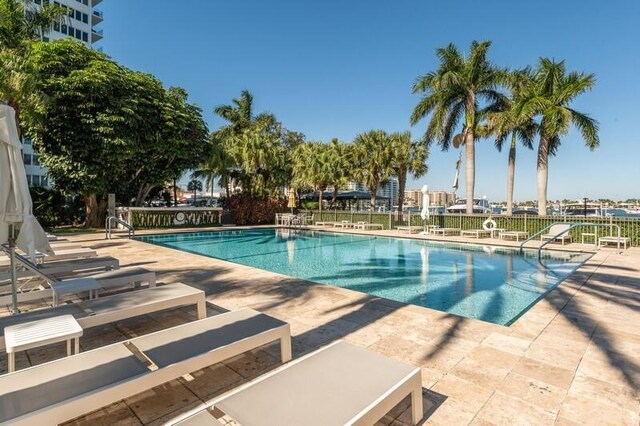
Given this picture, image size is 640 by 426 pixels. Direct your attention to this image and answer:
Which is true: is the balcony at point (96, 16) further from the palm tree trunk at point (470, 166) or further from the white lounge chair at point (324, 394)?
the white lounge chair at point (324, 394)

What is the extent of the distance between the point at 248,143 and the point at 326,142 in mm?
8437

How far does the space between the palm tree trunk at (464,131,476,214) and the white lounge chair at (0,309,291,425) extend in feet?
62.5

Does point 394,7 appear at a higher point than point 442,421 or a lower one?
higher

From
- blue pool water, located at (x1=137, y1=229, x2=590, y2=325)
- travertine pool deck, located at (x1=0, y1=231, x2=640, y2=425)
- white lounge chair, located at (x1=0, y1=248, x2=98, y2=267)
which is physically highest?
white lounge chair, located at (x1=0, y1=248, x2=98, y2=267)

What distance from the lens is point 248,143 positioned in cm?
2520

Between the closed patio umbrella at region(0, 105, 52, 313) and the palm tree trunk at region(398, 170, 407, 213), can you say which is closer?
the closed patio umbrella at region(0, 105, 52, 313)

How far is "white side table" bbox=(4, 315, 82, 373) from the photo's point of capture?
259 centimetres

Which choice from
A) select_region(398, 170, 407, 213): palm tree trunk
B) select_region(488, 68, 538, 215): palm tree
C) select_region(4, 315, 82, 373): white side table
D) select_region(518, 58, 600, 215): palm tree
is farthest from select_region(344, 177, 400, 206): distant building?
select_region(4, 315, 82, 373): white side table

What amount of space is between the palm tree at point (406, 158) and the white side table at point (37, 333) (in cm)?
2721

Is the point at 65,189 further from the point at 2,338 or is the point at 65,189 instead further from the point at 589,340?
the point at 589,340

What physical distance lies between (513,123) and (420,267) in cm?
1278

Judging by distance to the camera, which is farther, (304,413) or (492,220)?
(492,220)

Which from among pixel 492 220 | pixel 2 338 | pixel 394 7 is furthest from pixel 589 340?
pixel 394 7

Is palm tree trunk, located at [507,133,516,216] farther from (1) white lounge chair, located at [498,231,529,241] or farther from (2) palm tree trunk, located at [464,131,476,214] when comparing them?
(1) white lounge chair, located at [498,231,529,241]
